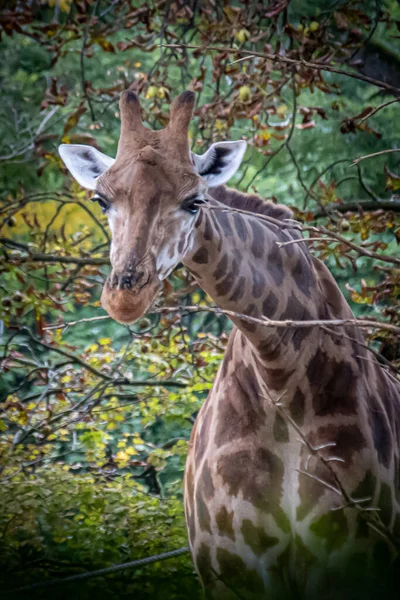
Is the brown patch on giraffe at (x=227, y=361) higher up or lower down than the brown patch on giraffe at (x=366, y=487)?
higher up

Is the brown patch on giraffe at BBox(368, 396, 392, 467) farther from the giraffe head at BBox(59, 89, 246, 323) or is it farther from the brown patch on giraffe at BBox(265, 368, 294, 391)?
the giraffe head at BBox(59, 89, 246, 323)

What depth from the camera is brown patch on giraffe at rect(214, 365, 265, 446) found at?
2545mm

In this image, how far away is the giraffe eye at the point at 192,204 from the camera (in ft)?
7.41

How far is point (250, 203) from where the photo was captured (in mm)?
2680

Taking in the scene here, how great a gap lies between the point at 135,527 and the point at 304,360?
76.6 inches

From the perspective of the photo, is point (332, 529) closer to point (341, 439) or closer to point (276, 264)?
point (341, 439)

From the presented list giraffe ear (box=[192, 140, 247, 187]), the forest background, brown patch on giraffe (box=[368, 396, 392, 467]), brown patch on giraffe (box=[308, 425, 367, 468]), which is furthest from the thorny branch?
the forest background

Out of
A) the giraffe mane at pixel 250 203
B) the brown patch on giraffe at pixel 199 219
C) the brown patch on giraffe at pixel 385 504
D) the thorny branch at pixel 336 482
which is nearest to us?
the thorny branch at pixel 336 482

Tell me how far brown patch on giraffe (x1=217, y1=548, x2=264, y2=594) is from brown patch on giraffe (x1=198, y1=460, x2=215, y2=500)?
16 centimetres

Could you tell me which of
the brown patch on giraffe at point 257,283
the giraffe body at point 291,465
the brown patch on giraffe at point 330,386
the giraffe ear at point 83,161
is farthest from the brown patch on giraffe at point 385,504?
the giraffe ear at point 83,161

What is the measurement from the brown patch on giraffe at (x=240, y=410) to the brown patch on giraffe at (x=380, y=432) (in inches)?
12.9

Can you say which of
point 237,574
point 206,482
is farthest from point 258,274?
point 237,574

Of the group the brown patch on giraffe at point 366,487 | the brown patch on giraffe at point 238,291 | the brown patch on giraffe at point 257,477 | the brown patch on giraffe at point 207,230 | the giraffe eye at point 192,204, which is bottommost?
the brown patch on giraffe at point 366,487

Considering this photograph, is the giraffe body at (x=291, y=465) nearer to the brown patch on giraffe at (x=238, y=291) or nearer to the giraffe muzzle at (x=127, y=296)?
the brown patch on giraffe at (x=238, y=291)
